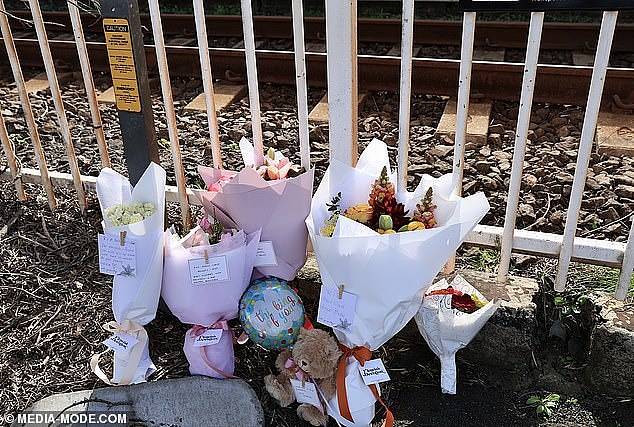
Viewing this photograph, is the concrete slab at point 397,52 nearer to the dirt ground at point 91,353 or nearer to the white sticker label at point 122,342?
the dirt ground at point 91,353

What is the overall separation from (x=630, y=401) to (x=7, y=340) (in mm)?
2480

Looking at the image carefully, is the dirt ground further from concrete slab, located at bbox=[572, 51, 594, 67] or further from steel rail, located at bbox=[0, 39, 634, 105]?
concrete slab, located at bbox=[572, 51, 594, 67]

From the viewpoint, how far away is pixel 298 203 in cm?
226

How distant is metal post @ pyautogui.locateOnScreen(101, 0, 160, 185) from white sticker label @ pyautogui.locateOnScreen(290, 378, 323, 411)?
1077 millimetres

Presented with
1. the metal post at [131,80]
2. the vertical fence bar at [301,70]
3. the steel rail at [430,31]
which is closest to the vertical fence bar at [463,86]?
the vertical fence bar at [301,70]

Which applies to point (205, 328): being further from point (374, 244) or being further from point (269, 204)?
point (374, 244)

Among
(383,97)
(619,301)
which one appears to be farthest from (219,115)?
(619,301)

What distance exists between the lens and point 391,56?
4.71 m

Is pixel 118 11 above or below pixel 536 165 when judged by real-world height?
above

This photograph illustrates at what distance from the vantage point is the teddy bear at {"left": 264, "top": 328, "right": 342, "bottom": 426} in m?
2.12

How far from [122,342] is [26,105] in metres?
1.48

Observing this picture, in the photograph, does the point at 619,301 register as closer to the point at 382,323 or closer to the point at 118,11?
the point at 382,323

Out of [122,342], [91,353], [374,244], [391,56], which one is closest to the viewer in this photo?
[374,244]

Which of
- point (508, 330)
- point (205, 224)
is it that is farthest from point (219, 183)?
point (508, 330)
